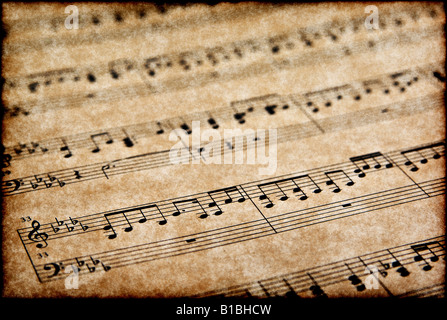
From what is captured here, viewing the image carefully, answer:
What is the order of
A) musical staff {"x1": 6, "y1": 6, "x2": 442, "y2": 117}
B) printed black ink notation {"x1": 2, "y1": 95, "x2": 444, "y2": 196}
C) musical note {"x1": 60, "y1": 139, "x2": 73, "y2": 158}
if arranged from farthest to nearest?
musical staff {"x1": 6, "y1": 6, "x2": 442, "y2": 117} < musical note {"x1": 60, "y1": 139, "x2": 73, "y2": 158} < printed black ink notation {"x1": 2, "y1": 95, "x2": 444, "y2": 196}

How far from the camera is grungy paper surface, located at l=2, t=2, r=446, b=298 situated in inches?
53.1

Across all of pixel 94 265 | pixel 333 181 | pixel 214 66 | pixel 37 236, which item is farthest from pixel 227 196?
pixel 214 66

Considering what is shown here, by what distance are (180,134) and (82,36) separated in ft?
2.80

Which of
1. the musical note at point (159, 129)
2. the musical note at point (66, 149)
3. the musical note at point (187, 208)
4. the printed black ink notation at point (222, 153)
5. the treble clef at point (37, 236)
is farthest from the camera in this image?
the musical note at point (159, 129)

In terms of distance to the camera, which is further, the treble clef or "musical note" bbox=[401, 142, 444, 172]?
"musical note" bbox=[401, 142, 444, 172]

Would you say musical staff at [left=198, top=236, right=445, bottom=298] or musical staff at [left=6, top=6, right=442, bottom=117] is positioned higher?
musical staff at [left=6, top=6, right=442, bottom=117]

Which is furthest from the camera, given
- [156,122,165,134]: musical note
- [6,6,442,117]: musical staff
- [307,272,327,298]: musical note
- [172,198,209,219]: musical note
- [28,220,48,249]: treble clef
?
[6,6,442,117]: musical staff

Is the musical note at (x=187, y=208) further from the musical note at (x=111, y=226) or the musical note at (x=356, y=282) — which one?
the musical note at (x=356, y=282)

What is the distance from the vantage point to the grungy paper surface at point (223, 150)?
135 cm

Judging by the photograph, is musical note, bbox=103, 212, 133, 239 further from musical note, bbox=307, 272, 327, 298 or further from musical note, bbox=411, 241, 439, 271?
musical note, bbox=411, 241, 439, 271

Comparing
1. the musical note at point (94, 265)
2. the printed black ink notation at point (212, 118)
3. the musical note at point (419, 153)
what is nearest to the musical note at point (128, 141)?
the printed black ink notation at point (212, 118)

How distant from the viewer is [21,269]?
1.33 metres

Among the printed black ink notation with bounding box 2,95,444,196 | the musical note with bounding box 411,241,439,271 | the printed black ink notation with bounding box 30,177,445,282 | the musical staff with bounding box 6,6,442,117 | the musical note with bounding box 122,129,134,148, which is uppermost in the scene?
the musical staff with bounding box 6,6,442,117

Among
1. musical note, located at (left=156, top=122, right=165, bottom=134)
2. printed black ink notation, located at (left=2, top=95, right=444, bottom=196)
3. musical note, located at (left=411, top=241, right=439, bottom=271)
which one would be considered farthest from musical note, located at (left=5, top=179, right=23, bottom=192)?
musical note, located at (left=411, top=241, right=439, bottom=271)
